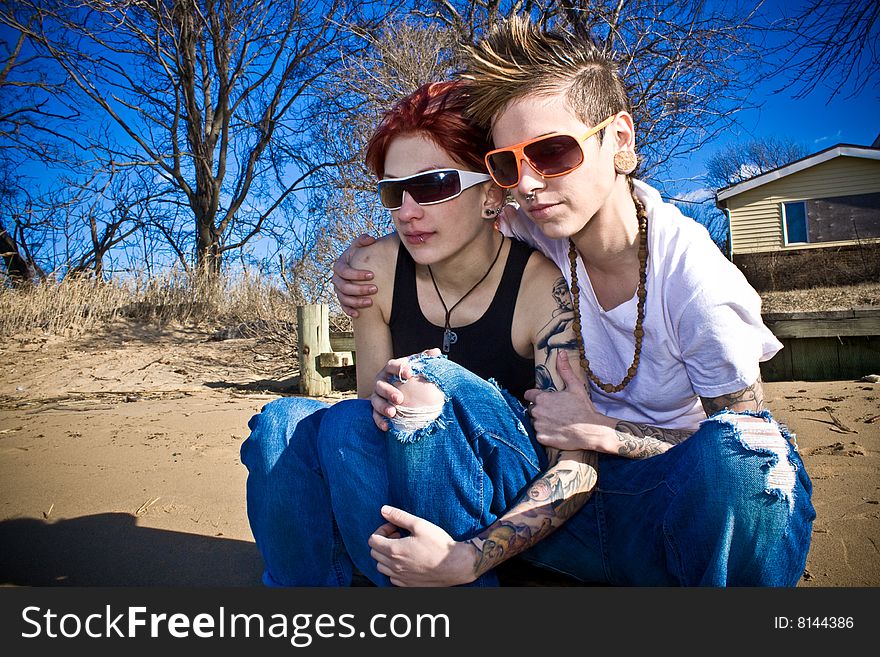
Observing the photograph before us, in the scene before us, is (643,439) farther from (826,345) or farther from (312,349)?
(312,349)

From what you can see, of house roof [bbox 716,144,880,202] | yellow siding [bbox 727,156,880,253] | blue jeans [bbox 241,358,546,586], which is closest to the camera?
blue jeans [bbox 241,358,546,586]

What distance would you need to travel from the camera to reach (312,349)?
6.53 meters

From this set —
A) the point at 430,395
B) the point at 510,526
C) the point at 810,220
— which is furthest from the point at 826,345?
the point at 810,220

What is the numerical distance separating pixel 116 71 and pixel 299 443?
13761mm

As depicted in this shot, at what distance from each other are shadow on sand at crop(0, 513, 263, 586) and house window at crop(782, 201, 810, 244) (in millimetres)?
15174

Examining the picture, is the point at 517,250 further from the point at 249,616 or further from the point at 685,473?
the point at 249,616

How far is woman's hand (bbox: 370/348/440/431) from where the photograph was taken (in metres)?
1.54

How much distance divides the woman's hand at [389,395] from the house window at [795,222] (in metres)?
15.2

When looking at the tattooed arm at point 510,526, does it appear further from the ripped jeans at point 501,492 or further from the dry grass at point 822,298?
the dry grass at point 822,298

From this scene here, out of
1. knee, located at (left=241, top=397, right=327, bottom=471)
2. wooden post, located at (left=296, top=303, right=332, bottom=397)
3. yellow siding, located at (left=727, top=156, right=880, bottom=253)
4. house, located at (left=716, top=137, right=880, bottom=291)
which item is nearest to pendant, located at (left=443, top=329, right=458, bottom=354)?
knee, located at (left=241, top=397, right=327, bottom=471)

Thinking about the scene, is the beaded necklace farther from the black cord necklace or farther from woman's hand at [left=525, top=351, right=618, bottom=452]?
the black cord necklace

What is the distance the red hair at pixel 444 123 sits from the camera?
6.60 feet

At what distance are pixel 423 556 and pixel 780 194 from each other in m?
16.3

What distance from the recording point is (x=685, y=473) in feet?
4.76
